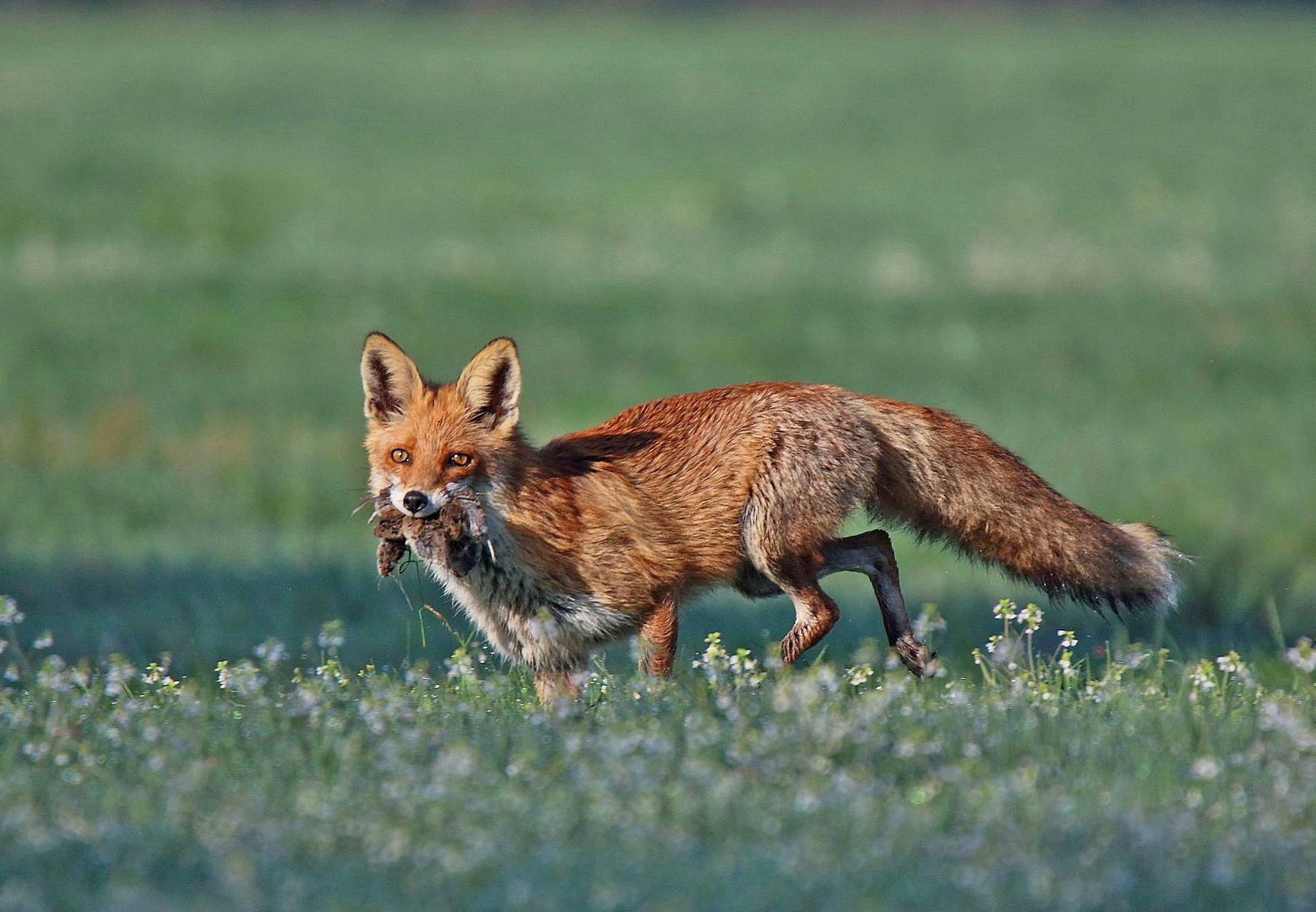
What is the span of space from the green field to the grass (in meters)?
0.02

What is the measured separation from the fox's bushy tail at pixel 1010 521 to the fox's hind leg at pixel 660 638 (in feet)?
3.56

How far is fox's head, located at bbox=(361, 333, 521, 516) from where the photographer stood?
22.2 ft

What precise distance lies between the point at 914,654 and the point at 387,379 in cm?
257

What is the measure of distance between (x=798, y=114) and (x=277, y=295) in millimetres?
20903

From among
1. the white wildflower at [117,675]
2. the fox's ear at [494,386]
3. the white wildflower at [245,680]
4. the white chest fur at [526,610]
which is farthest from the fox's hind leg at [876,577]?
the white wildflower at [117,675]

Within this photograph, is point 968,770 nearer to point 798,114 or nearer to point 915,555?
point 915,555

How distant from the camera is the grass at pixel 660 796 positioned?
439 centimetres

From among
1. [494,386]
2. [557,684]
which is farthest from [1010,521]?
[494,386]

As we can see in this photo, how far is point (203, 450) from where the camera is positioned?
1588 centimetres

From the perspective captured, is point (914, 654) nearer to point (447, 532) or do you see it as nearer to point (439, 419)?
point (447, 532)

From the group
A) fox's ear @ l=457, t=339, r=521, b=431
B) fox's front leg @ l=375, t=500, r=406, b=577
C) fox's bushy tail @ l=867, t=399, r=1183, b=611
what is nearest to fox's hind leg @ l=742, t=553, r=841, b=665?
fox's bushy tail @ l=867, t=399, r=1183, b=611

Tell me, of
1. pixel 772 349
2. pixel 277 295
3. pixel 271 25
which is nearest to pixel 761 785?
pixel 772 349

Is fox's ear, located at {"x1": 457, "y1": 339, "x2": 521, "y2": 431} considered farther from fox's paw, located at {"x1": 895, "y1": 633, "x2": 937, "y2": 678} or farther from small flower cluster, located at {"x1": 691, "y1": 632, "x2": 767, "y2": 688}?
fox's paw, located at {"x1": 895, "y1": 633, "x2": 937, "y2": 678}

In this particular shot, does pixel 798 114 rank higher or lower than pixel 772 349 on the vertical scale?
higher
